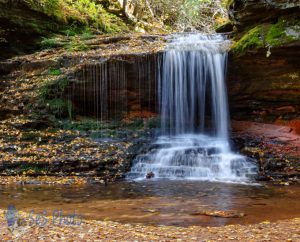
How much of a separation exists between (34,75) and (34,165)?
5634 mm

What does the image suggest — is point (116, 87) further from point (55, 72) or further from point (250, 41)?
point (250, 41)

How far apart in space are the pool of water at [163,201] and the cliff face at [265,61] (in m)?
5.32

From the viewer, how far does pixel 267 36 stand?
45.8ft

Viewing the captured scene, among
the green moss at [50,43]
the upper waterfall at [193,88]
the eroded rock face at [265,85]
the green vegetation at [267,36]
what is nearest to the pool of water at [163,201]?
the upper waterfall at [193,88]

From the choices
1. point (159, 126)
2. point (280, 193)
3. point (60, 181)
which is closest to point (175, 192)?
point (280, 193)

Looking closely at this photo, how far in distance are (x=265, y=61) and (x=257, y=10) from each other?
1.95m

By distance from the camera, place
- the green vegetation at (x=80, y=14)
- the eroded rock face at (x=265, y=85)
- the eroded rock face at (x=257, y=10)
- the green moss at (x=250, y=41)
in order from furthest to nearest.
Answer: the green vegetation at (x=80, y=14), the eroded rock face at (x=265, y=85), the green moss at (x=250, y=41), the eroded rock face at (x=257, y=10)

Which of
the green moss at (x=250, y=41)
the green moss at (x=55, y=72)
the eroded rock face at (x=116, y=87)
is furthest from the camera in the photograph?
the green moss at (x=55, y=72)

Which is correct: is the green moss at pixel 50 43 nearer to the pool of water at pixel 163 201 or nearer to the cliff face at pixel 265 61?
the cliff face at pixel 265 61

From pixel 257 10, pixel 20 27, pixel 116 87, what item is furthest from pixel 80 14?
pixel 257 10

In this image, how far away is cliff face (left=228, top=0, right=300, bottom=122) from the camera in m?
13.7

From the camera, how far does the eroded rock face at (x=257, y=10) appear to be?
44.6 ft

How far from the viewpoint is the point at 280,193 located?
9.59m

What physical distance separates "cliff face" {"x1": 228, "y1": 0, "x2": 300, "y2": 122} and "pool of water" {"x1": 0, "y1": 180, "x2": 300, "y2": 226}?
5324 millimetres
